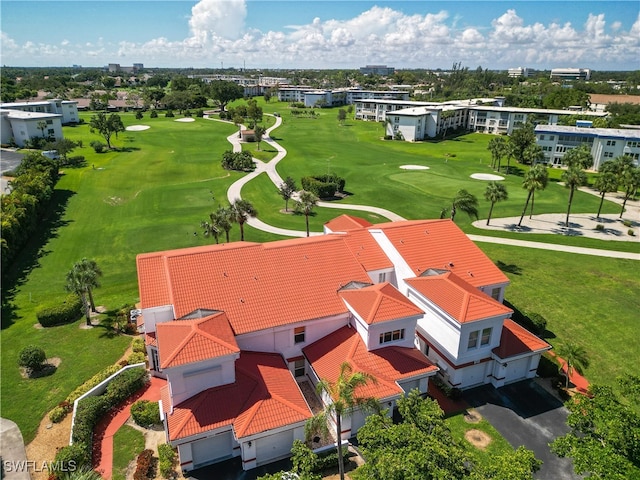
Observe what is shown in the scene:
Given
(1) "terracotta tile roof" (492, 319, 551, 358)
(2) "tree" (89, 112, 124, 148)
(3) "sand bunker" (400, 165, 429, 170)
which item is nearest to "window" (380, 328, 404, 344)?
(1) "terracotta tile roof" (492, 319, 551, 358)

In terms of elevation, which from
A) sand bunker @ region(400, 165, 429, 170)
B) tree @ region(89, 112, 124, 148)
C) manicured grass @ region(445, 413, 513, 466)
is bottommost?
manicured grass @ region(445, 413, 513, 466)

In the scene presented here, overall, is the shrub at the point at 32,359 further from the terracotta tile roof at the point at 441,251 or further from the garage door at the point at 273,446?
the terracotta tile roof at the point at 441,251

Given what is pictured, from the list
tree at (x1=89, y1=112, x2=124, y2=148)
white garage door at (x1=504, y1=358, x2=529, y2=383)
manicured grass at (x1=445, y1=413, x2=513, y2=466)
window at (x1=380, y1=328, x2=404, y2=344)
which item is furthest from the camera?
tree at (x1=89, y1=112, x2=124, y2=148)

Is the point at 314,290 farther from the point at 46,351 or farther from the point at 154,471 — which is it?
the point at 46,351

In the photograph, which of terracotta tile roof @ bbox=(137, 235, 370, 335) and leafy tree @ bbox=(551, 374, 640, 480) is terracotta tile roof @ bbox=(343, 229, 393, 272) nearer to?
terracotta tile roof @ bbox=(137, 235, 370, 335)

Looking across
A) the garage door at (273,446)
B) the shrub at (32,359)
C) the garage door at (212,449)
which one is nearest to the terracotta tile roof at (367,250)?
the garage door at (273,446)

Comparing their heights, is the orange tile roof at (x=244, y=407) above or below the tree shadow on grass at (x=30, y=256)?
above
